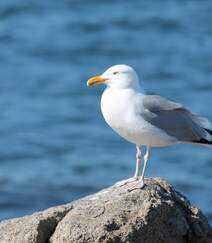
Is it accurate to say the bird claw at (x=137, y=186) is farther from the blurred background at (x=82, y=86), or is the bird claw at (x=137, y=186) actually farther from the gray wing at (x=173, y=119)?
the blurred background at (x=82, y=86)

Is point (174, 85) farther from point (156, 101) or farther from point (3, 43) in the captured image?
point (156, 101)

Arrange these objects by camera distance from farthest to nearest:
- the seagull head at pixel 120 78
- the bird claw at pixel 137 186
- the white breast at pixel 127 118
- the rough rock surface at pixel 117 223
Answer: the seagull head at pixel 120 78 → the white breast at pixel 127 118 → the bird claw at pixel 137 186 → the rough rock surface at pixel 117 223

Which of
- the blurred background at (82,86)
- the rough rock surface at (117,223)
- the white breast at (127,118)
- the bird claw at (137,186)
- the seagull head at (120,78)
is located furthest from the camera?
the blurred background at (82,86)

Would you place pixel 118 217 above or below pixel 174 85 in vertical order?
below

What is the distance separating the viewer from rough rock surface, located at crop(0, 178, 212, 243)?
6.96m

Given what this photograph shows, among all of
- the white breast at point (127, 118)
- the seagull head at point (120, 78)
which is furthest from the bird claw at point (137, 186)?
the seagull head at point (120, 78)

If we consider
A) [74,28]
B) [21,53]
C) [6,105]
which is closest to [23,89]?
[6,105]

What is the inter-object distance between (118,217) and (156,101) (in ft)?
4.72

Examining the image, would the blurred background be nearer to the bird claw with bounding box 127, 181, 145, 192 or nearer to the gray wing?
the gray wing

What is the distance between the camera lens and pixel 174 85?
60.6ft

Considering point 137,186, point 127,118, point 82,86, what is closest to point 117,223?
point 137,186

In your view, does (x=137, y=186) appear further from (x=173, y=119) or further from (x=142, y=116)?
(x=173, y=119)

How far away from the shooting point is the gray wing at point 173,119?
8.10 m

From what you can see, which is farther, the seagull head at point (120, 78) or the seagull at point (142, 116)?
the seagull head at point (120, 78)
